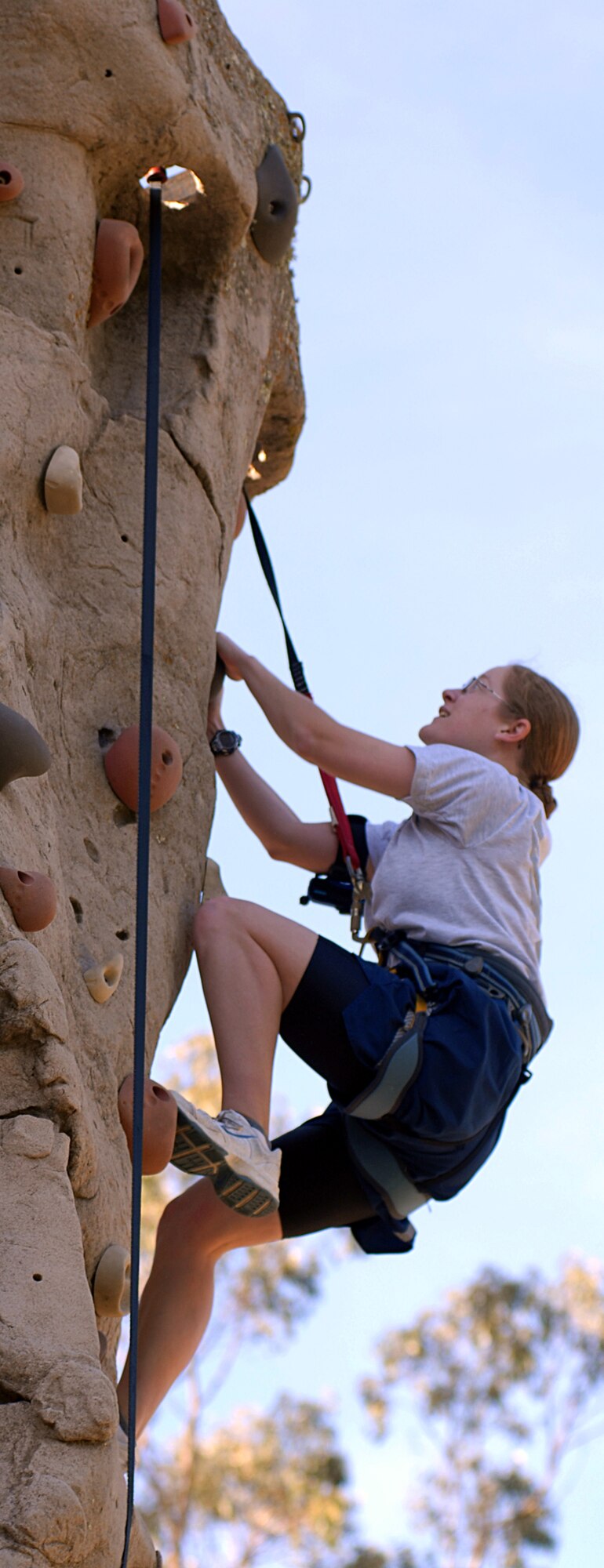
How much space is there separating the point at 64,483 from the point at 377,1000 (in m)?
1.08

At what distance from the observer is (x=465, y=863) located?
3617mm

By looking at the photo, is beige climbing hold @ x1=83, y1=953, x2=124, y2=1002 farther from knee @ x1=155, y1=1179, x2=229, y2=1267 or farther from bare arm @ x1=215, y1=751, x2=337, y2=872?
bare arm @ x1=215, y1=751, x2=337, y2=872

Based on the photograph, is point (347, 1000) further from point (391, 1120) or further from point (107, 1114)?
point (107, 1114)

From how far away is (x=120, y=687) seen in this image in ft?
11.6

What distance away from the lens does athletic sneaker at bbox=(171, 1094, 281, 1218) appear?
9.92 ft

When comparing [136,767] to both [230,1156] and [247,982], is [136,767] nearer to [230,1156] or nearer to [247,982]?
[247,982]

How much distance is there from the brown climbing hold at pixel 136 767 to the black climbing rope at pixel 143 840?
0.83 ft

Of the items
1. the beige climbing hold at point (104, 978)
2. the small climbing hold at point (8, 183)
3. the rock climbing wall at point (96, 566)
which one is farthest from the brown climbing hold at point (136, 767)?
the small climbing hold at point (8, 183)

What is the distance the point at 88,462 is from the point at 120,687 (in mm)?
464

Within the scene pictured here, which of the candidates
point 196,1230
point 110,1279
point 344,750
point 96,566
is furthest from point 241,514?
point 110,1279

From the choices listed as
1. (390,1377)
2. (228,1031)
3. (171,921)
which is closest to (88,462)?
(171,921)

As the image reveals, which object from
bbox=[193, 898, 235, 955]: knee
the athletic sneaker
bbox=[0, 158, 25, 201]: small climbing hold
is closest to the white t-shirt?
bbox=[193, 898, 235, 955]: knee

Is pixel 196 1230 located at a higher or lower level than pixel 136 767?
lower

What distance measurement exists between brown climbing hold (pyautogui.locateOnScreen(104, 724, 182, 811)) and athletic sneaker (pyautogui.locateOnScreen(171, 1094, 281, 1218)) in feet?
1.98
